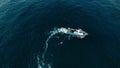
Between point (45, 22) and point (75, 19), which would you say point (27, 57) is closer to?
point (45, 22)

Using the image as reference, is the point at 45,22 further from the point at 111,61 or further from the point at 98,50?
the point at 111,61

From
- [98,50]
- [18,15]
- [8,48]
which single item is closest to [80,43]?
[98,50]

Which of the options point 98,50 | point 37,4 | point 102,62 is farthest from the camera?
point 37,4

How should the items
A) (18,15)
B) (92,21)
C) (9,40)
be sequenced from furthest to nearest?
(18,15)
(92,21)
(9,40)

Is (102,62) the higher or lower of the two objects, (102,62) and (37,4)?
the lower

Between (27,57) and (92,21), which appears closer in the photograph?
(27,57)

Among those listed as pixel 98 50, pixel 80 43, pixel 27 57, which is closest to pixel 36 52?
pixel 27 57
